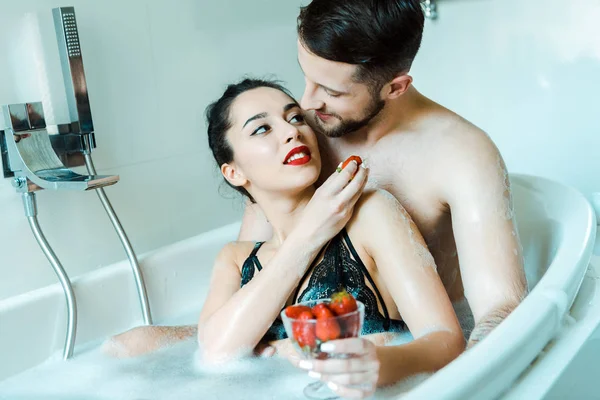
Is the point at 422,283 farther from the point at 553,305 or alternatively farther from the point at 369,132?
the point at 369,132

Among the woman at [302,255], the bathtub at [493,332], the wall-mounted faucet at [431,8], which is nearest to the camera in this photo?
the bathtub at [493,332]

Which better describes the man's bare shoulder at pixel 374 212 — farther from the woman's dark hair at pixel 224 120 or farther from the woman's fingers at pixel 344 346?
the woman's fingers at pixel 344 346

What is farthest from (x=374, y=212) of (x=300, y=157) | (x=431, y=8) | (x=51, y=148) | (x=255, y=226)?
(x=431, y=8)

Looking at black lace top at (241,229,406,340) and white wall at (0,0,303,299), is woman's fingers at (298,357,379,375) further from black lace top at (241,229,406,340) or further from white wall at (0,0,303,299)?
white wall at (0,0,303,299)

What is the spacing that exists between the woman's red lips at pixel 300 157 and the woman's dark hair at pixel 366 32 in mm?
180

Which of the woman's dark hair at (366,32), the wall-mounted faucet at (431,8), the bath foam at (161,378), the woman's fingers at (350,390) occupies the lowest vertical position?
the bath foam at (161,378)

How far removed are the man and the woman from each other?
0.09 meters

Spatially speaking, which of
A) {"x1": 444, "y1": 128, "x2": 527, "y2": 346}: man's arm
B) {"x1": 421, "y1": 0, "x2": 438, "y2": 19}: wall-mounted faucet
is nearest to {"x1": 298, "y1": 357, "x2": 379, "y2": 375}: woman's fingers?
{"x1": 444, "y1": 128, "x2": 527, "y2": 346}: man's arm

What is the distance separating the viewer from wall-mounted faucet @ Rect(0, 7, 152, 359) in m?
1.75

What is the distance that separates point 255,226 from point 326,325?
887 mm

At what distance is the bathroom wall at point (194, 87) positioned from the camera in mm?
1935

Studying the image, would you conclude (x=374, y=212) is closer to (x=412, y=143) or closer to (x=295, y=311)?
(x=412, y=143)

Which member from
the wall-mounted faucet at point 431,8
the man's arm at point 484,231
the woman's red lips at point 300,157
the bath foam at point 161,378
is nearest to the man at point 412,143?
the man's arm at point 484,231

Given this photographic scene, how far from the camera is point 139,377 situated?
1593mm
